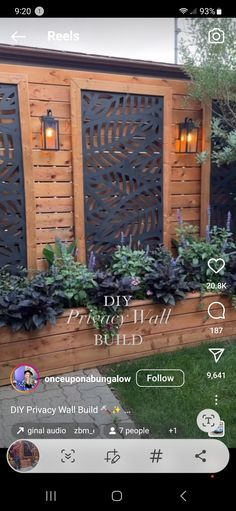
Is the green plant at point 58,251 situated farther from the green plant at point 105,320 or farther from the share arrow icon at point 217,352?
the share arrow icon at point 217,352

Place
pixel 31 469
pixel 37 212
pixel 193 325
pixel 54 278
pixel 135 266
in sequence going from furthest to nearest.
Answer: pixel 37 212, pixel 135 266, pixel 54 278, pixel 193 325, pixel 31 469

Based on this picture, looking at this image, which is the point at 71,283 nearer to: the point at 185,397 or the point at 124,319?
the point at 124,319

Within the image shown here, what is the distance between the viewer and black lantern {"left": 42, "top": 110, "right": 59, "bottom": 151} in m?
1.94

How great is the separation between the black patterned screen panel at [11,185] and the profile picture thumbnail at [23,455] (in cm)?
134

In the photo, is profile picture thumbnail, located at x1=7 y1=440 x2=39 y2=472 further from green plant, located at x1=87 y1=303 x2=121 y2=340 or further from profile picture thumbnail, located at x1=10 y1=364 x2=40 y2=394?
green plant, located at x1=87 y1=303 x2=121 y2=340

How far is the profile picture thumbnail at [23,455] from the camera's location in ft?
2.46

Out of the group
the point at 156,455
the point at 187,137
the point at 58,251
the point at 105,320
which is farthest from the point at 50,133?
the point at 156,455

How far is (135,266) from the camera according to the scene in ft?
6.07

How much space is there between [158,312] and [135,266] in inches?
22.1

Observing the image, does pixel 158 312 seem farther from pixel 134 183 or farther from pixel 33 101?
pixel 33 101

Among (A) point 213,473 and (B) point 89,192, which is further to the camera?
(B) point 89,192
